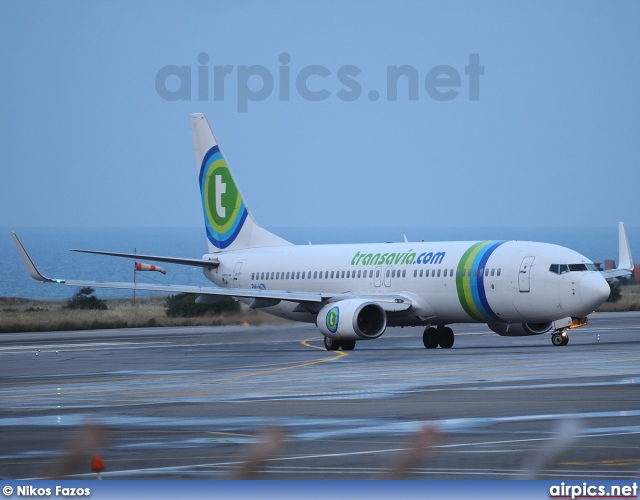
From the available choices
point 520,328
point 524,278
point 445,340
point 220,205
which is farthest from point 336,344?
point 220,205

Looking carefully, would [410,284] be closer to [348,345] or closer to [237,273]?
[348,345]

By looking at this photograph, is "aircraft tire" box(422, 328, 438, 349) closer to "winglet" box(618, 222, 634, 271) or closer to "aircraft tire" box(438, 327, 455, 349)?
"aircraft tire" box(438, 327, 455, 349)

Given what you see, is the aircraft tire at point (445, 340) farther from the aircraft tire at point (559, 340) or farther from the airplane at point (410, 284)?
the aircraft tire at point (559, 340)

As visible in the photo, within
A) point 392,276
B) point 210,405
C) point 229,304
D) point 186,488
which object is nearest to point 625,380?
point 210,405

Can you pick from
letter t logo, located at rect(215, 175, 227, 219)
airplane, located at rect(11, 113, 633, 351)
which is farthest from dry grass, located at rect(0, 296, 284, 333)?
letter t logo, located at rect(215, 175, 227, 219)

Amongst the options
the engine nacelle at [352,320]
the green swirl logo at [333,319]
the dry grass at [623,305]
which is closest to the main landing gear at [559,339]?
the engine nacelle at [352,320]

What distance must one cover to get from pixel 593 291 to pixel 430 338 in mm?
6493

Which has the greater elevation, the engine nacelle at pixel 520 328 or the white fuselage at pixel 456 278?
the white fuselage at pixel 456 278

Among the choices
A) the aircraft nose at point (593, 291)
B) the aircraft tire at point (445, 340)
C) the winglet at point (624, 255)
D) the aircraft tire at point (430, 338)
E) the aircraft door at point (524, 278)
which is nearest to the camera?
the aircraft nose at point (593, 291)

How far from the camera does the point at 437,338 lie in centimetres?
4578

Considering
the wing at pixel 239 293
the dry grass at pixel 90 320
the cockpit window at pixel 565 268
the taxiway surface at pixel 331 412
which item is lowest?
the dry grass at pixel 90 320

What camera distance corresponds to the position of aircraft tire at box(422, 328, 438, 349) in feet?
149

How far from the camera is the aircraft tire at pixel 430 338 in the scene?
149 ft

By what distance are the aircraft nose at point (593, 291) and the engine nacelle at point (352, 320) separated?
→ 6.84 meters
